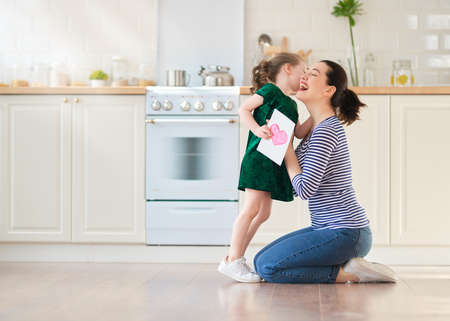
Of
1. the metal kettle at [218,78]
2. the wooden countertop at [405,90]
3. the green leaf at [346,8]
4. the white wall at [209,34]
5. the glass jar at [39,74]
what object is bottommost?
the wooden countertop at [405,90]

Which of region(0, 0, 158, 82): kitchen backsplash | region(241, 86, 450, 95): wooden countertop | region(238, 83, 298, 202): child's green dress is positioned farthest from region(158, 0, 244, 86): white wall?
region(238, 83, 298, 202): child's green dress

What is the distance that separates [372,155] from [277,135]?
99 centimetres

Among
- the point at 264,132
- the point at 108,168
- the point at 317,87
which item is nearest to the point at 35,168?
the point at 108,168

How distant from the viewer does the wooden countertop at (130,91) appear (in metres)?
3.22

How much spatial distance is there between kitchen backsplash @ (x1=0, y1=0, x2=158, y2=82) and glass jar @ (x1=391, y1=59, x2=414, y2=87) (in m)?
1.56

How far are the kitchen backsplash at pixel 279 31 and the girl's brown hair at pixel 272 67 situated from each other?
44.9 inches

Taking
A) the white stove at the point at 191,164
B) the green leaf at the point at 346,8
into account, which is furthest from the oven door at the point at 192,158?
the green leaf at the point at 346,8

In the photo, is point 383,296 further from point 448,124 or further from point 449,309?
point 448,124

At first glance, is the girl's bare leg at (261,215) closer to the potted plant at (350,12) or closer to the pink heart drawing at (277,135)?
the pink heart drawing at (277,135)

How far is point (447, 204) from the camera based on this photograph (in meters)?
3.23

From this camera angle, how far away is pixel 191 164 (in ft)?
10.8

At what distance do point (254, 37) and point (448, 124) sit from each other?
1366 mm

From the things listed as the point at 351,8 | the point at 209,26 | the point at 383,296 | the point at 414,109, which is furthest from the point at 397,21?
the point at 383,296

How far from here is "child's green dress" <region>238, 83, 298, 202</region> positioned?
2.56 meters
